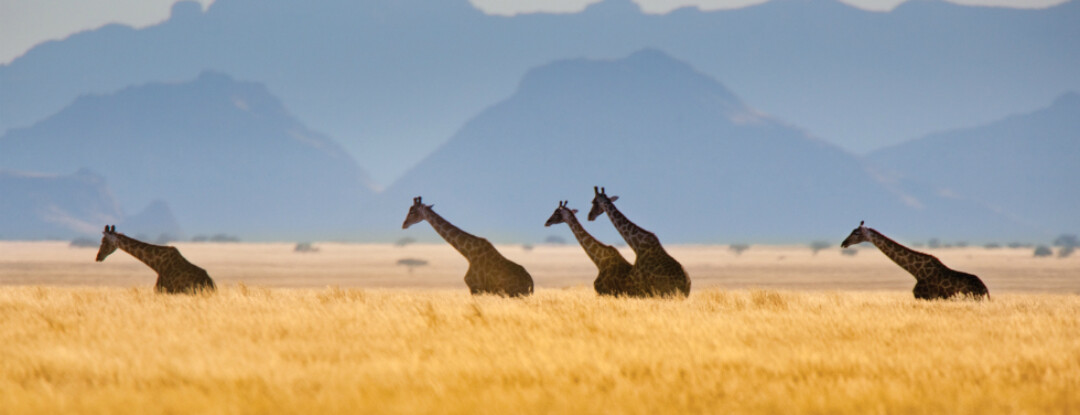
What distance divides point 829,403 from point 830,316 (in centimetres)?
626

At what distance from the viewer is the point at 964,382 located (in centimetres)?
866

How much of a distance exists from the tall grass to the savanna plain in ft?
0.09

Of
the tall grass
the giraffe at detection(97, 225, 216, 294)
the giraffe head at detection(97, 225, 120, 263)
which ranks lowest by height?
the tall grass

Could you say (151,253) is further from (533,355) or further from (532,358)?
(532,358)

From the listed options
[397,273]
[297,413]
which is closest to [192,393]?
[297,413]

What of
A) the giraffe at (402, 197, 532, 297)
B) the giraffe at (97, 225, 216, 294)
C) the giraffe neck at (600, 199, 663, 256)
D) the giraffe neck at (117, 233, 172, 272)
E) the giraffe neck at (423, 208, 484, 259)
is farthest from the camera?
the giraffe neck at (117, 233, 172, 272)

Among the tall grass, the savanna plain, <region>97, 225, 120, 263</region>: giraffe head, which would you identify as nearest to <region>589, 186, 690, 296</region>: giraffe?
the savanna plain

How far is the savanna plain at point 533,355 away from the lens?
7871 mm

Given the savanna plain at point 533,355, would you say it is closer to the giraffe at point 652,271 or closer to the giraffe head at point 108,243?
the giraffe at point 652,271

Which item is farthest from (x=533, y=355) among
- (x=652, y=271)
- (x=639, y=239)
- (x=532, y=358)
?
(x=639, y=239)

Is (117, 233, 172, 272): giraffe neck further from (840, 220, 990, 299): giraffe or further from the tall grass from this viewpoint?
A: (840, 220, 990, 299): giraffe

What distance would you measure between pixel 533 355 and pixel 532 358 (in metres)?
0.15

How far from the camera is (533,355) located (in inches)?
389

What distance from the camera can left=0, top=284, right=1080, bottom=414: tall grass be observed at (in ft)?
25.8
